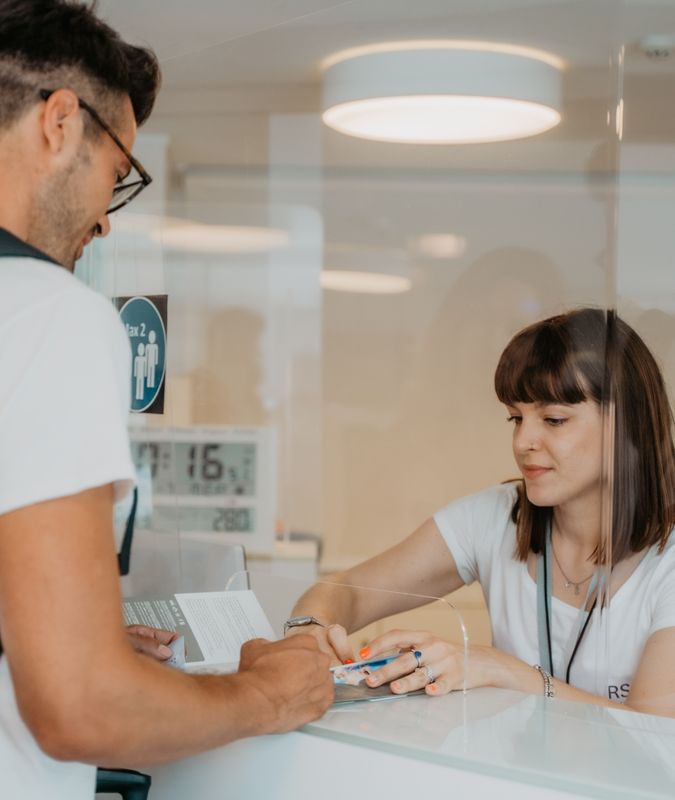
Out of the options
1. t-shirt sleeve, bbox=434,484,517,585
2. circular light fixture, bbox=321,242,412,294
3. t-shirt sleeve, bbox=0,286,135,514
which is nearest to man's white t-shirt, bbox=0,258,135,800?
t-shirt sleeve, bbox=0,286,135,514

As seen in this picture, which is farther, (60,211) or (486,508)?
(486,508)

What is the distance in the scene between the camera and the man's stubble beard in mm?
1037

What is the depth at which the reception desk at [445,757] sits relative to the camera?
111 centimetres

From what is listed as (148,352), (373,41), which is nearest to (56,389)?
(148,352)

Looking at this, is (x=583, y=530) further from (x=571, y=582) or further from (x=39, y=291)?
(x=39, y=291)

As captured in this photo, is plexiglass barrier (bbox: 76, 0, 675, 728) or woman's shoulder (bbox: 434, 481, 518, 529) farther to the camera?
woman's shoulder (bbox: 434, 481, 518, 529)

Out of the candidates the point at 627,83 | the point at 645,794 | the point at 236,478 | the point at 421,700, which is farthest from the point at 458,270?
the point at 645,794

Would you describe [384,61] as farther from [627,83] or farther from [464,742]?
[464,742]

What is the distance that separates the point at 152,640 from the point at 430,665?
0.38 meters

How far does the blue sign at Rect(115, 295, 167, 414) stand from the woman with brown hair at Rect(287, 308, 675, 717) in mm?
761

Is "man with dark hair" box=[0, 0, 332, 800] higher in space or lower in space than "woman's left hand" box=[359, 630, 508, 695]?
higher

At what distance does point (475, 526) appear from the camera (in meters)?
2.16

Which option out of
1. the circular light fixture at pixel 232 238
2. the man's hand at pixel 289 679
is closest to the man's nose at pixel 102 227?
the man's hand at pixel 289 679

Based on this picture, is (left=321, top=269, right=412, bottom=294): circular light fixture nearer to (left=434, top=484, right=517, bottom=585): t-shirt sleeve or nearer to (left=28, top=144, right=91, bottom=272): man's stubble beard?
(left=434, top=484, right=517, bottom=585): t-shirt sleeve
